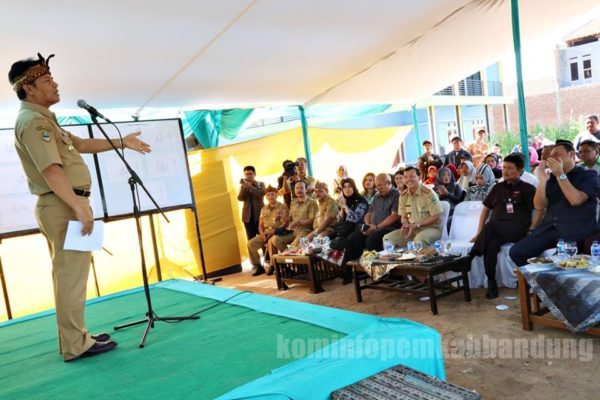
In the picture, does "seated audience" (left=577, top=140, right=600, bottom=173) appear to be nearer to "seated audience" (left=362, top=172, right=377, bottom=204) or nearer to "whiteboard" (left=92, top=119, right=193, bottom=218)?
"seated audience" (left=362, top=172, right=377, bottom=204)

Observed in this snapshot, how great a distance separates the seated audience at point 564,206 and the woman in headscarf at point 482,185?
1.48 m

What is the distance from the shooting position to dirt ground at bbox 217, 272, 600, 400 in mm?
2289

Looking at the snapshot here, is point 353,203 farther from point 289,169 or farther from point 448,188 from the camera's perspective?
point 289,169

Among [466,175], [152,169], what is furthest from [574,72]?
[152,169]

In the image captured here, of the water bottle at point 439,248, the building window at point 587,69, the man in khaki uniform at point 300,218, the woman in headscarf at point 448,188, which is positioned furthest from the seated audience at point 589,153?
the building window at point 587,69

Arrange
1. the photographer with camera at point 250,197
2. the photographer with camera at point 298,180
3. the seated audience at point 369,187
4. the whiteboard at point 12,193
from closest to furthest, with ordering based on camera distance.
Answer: the whiteboard at point 12,193
the seated audience at point 369,187
the photographer with camera at point 298,180
the photographer with camera at point 250,197

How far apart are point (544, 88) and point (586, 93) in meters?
2.00

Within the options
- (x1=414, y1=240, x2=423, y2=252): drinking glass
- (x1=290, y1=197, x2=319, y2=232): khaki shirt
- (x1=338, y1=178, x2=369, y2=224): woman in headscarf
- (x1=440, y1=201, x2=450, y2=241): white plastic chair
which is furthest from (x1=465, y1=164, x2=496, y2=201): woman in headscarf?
(x1=290, y1=197, x2=319, y2=232): khaki shirt

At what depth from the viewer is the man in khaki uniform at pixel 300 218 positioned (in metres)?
5.87

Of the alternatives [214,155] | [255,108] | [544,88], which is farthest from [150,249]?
[544,88]

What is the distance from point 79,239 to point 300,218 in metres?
4.06

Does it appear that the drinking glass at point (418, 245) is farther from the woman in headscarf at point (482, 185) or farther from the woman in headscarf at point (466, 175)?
the woman in headscarf at point (466, 175)

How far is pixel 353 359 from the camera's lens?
5.63 ft

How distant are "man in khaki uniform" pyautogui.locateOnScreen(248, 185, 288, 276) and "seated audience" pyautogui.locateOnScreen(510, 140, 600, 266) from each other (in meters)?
3.19
